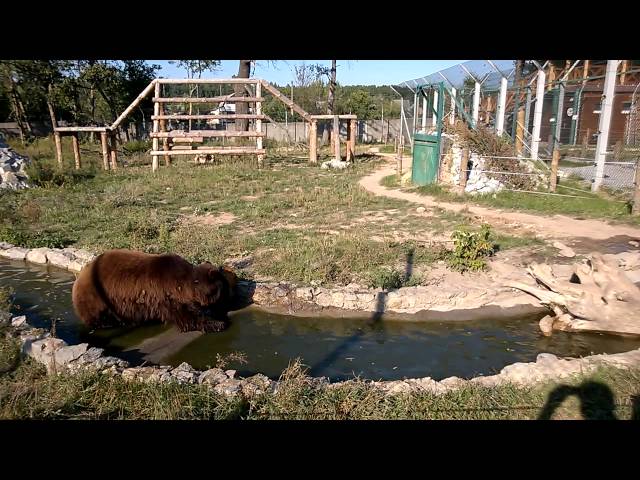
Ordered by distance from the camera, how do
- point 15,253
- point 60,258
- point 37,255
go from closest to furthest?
point 60,258, point 37,255, point 15,253

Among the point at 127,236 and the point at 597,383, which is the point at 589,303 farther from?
the point at 127,236

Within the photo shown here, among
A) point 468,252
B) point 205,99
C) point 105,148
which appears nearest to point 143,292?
point 468,252

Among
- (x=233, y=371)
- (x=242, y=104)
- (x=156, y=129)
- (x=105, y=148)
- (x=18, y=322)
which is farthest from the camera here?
(x=242, y=104)

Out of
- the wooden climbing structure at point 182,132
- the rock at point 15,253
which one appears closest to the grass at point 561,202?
the wooden climbing structure at point 182,132

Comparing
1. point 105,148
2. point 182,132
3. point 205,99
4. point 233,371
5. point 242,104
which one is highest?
point 242,104

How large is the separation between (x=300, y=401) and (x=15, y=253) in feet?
24.1

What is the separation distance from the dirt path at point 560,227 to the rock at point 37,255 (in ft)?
27.6

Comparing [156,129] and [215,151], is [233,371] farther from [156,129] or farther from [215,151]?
[156,129]

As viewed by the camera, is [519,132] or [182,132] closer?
[519,132]

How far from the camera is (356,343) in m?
5.56

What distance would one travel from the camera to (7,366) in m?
4.35

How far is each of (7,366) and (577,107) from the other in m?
17.9

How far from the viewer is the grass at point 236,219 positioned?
777 centimetres
